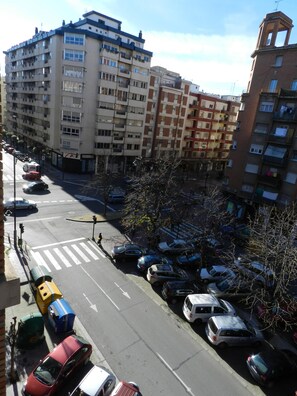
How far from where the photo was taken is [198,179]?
6612 cm

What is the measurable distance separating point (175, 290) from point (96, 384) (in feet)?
28.4

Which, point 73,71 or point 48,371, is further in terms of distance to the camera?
point 73,71

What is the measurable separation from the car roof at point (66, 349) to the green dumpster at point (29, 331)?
161 cm

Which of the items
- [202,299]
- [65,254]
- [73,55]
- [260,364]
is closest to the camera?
[260,364]

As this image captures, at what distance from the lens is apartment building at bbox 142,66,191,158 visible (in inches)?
2400

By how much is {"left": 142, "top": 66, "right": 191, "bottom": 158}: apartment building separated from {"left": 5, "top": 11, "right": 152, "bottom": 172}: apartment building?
2.36m

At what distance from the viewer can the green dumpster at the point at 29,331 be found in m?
13.7

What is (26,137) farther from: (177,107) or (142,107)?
(177,107)

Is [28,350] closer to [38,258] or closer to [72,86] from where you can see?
[38,258]

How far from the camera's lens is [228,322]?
16172 millimetres

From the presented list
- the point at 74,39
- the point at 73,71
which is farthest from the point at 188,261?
the point at 74,39

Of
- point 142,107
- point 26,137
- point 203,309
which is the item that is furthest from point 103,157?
point 203,309

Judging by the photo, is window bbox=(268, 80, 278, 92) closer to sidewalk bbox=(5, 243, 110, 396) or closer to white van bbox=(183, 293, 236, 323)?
white van bbox=(183, 293, 236, 323)

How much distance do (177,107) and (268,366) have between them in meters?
59.3
